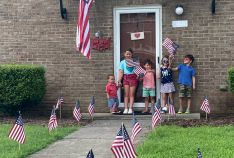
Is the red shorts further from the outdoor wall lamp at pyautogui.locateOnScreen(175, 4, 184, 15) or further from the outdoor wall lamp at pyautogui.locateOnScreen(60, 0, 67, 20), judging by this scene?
the outdoor wall lamp at pyautogui.locateOnScreen(60, 0, 67, 20)

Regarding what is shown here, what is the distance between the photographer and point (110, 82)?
12.3 metres

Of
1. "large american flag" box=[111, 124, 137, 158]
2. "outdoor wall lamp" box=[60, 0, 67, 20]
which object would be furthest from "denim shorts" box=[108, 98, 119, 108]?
"large american flag" box=[111, 124, 137, 158]

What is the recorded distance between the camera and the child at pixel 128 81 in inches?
485

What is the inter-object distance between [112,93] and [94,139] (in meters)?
3.29

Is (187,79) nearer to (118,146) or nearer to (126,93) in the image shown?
(126,93)

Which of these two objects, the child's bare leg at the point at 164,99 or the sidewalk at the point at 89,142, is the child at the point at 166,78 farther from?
the sidewalk at the point at 89,142

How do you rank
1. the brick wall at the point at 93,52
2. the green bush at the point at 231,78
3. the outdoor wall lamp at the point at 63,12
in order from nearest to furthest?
the green bush at the point at 231,78 → the brick wall at the point at 93,52 → the outdoor wall lamp at the point at 63,12

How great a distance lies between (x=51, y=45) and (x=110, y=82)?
6.79ft

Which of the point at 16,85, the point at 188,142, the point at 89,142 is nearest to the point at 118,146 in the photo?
the point at 188,142

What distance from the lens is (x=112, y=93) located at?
12.3m

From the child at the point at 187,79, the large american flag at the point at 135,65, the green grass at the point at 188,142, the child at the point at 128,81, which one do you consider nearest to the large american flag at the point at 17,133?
the green grass at the point at 188,142

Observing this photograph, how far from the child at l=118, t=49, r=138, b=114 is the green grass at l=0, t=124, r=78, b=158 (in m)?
2.18

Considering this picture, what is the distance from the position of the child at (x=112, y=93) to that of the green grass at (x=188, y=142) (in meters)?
2.64

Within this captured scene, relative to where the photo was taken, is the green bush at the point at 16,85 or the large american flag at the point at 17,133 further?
the green bush at the point at 16,85
